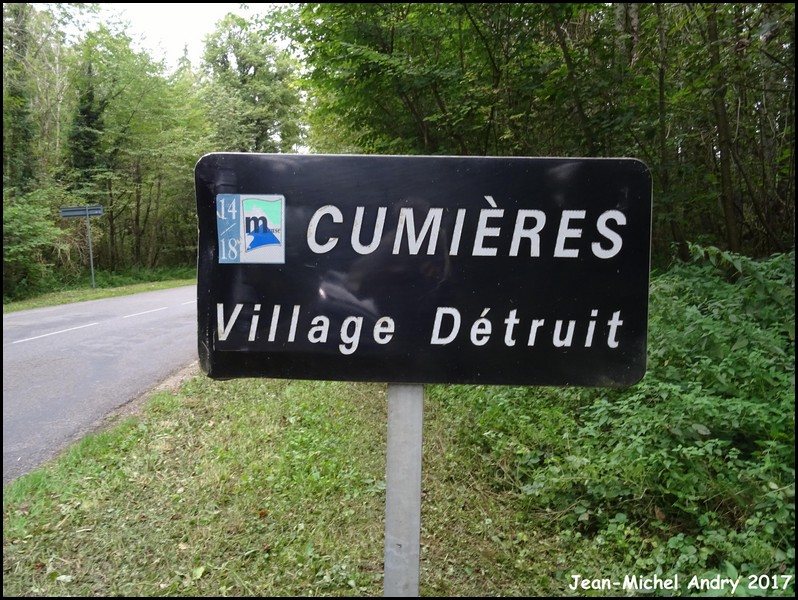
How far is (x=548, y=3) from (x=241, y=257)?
4.47m

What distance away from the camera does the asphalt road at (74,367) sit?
4.50m

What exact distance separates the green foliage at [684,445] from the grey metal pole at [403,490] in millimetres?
1597

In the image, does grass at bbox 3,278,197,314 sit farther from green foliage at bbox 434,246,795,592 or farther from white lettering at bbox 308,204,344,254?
white lettering at bbox 308,204,344,254

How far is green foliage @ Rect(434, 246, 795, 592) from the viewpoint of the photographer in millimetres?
2395

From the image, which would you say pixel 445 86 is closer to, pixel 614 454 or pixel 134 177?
pixel 614 454

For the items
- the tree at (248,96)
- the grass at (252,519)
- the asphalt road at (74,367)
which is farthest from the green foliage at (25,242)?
the grass at (252,519)

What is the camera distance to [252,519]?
2.90 metres

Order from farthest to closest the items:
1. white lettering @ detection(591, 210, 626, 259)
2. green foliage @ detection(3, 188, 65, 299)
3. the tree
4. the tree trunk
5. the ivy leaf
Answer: the tree
green foliage @ detection(3, 188, 65, 299)
the tree trunk
the ivy leaf
white lettering @ detection(591, 210, 626, 259)

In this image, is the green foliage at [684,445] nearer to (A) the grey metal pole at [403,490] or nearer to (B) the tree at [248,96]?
(A) the grey metal pole at [403,490]

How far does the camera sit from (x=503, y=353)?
1314mm

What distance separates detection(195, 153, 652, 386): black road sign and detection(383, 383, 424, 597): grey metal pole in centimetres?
9

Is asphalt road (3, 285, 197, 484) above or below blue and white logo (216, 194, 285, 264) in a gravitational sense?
below

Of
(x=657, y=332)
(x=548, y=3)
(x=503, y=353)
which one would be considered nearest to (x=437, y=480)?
(x=657, y=332)

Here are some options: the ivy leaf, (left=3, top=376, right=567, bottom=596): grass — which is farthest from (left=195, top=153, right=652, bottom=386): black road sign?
the ivy leaf
